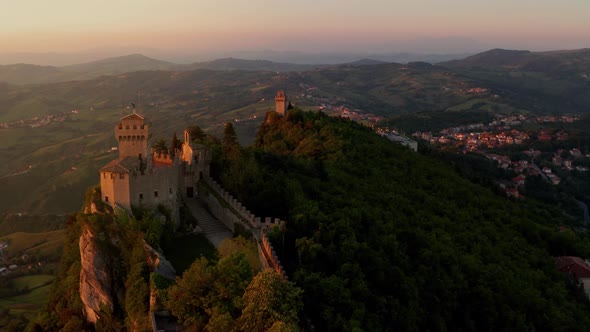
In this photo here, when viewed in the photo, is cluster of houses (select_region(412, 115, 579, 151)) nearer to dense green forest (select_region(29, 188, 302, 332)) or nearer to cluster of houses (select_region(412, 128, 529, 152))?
cluster of houses (select_region(412, 128, 529, 152))

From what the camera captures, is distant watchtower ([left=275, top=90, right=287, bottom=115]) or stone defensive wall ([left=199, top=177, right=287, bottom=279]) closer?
stone defensive wall ([left=199, top=177, right=287, bottom=279])

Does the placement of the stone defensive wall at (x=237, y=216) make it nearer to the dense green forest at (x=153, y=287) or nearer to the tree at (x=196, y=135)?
the dense green forest at (x=153, y=287)

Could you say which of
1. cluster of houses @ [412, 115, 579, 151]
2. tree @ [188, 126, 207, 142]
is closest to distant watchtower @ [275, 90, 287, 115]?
tree @ [188, 126, 207, 142]

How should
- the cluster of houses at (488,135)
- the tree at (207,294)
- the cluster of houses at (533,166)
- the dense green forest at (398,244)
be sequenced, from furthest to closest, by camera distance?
the cluster of houses at (488,135) < the cluster of houses at (533,166) < the dense green forest at (398,244) < the tree at (207,294)

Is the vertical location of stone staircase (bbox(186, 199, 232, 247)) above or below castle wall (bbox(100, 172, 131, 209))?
below

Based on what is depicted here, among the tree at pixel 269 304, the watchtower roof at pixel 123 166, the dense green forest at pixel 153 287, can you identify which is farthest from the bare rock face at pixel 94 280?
the tree at pixel 269 304

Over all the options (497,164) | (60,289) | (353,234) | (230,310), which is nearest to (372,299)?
(353,234)
